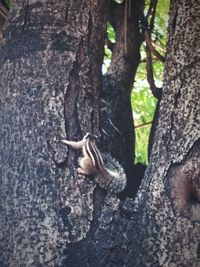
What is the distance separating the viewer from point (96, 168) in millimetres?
2080

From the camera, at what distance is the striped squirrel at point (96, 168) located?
207cm

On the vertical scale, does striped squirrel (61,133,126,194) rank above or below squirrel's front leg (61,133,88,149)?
below

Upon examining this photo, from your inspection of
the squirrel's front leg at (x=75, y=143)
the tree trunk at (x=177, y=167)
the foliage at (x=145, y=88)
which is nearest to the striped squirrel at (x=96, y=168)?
the squirrel's front leg at (x=75, y=143)

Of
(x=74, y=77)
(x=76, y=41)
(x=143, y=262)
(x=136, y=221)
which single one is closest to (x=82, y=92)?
(x=74, y=77)

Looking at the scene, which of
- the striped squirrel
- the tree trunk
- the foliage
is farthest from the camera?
the foliage

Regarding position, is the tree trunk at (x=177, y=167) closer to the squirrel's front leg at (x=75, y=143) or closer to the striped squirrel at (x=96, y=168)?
the striped squirrel at (x=96, y=168)

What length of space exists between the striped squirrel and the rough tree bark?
0.03 m

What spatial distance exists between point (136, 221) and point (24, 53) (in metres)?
0.77

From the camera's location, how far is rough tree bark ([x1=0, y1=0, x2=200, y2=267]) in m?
1.96

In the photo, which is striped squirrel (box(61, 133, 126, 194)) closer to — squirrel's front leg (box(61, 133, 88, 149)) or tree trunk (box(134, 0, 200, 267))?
squirrel's front leg (box(61, 133, 88, 149))

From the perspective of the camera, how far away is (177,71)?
2.16 meters

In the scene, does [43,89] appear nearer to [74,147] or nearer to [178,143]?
[74,147]

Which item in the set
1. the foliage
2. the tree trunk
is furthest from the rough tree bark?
the foliage

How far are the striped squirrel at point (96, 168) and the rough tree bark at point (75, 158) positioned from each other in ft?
0.10
